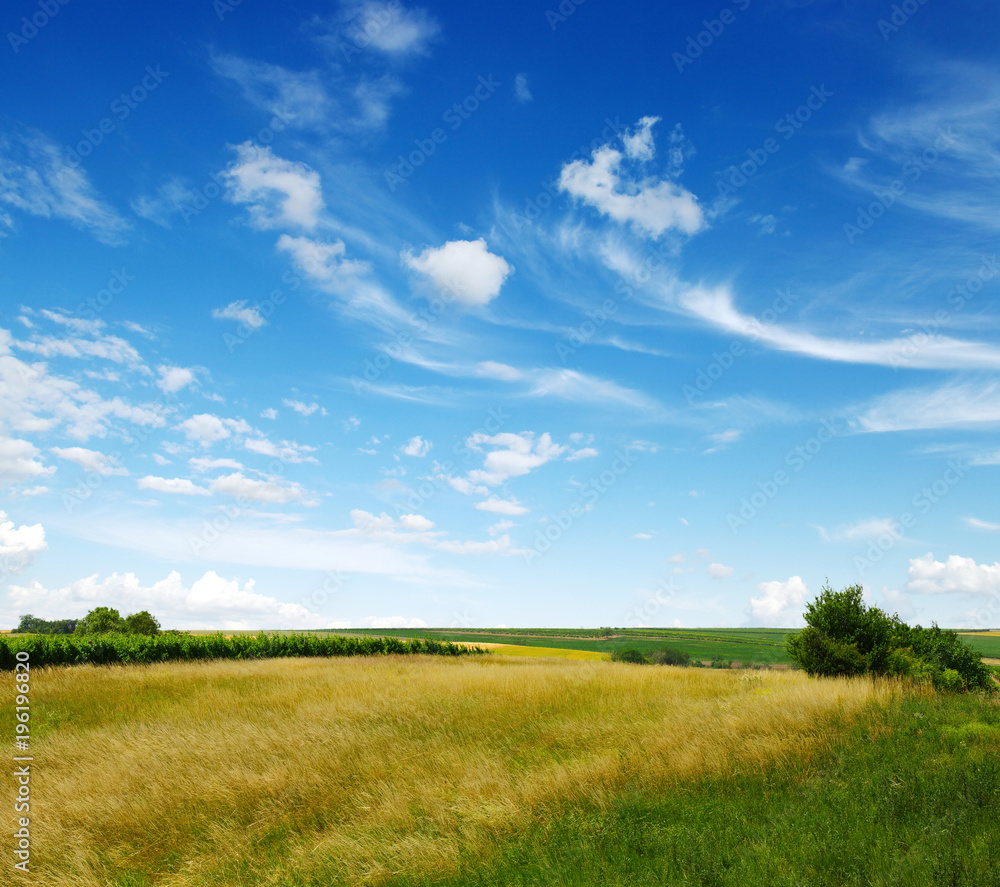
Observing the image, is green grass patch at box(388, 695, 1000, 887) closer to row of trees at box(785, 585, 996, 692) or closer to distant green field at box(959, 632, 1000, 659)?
row of trees at box(785, 585, 996, 692)

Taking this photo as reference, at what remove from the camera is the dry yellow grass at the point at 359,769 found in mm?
7109

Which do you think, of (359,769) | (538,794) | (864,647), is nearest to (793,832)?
(538,794)

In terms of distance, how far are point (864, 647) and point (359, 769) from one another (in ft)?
58.0

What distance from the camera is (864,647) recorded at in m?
19.5

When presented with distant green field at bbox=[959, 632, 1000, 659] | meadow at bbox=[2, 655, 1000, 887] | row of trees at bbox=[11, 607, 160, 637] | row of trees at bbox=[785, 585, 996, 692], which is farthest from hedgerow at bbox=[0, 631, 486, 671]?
distant green field at bbox=[959, 632, 1000, 659]

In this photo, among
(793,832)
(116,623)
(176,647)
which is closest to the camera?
(793,832)

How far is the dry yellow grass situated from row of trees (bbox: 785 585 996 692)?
5575 mm

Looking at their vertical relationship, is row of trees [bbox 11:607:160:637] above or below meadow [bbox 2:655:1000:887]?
below

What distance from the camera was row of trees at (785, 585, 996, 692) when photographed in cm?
1805

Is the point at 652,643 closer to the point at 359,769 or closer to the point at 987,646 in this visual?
the point at 987,646

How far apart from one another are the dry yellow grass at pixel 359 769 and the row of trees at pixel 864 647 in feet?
18.3

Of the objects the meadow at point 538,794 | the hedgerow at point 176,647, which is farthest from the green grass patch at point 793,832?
the hedgerow at point 176,647

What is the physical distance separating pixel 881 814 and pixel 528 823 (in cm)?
406

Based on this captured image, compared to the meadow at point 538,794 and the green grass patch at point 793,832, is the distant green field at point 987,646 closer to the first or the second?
the meadow at point 538,794
